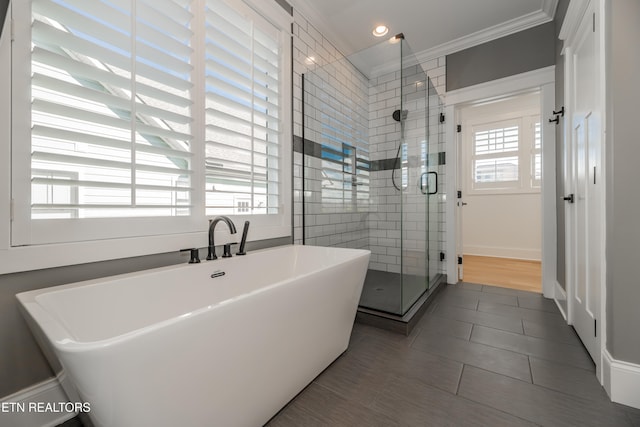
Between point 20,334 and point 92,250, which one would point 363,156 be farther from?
point 20,334

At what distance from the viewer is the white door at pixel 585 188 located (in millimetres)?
1510

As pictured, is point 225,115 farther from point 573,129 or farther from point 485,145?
point 485,145

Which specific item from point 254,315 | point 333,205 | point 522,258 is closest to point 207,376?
point 254,315

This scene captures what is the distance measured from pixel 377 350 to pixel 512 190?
4.39 meters

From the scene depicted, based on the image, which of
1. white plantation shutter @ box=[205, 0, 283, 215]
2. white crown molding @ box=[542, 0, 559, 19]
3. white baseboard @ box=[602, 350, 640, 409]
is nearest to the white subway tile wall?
white plantation shutter @ box=[205, 0, 283, 215]

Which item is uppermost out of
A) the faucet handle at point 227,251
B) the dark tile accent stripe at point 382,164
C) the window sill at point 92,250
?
the dark tile accent stripe at point 382,164

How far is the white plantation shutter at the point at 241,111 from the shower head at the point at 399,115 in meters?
1.15

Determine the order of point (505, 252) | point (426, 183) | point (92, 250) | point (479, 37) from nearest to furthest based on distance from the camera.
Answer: point (92, 250), point (426, 183), point (479, 37), point (505, 252)

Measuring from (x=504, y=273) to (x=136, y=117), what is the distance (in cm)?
447

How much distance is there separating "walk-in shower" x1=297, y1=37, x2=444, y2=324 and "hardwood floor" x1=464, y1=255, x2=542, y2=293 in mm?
772

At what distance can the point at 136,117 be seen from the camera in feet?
4.69

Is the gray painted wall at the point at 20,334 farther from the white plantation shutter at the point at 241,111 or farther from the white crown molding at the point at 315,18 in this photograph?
the white crown molding at the point at 315,18

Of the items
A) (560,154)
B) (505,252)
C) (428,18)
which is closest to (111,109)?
(428,18)

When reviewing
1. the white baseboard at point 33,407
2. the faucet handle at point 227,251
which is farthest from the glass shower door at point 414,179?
the white baseboard at point 33,407
